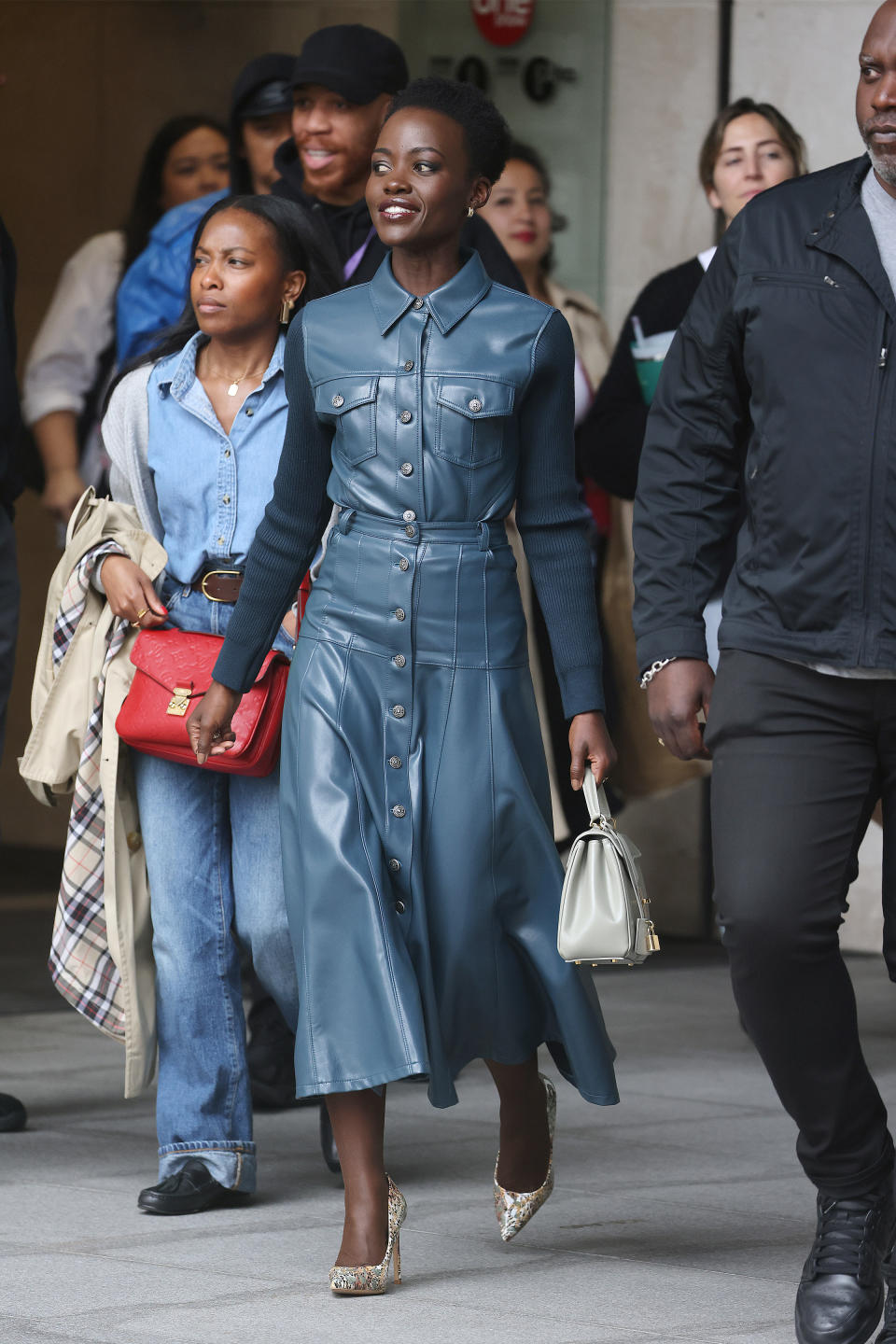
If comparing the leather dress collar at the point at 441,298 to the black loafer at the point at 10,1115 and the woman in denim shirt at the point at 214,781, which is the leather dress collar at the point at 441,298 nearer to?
the woman in denim shirt at the point at 214,781

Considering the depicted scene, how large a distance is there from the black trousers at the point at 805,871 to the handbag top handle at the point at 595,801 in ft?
1.04

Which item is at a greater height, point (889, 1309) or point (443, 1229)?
point (889, 1309)

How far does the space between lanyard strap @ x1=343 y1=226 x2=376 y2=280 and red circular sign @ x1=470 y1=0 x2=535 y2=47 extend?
3.59 m

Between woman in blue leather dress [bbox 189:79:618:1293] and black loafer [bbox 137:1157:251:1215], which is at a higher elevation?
woman in blue leather dress [bbox 189:79:618:1293]

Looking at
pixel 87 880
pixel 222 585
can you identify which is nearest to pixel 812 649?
pixel 222 585

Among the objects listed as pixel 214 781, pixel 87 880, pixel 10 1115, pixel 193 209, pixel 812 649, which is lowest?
pixel 10 1115

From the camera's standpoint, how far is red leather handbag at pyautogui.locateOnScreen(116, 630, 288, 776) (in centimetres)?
476

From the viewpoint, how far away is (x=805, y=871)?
12.4 feet

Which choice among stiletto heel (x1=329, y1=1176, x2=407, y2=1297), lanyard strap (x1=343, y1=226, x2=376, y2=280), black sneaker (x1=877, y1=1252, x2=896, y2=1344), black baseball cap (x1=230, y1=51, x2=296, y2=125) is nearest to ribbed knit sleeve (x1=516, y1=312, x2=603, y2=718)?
stiletto heel (x1=329, y1=1176, x2=407, y2=1297)

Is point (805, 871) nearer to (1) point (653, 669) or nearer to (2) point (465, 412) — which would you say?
(1) point (653, 669)

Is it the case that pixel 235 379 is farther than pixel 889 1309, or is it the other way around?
pixel 235 379

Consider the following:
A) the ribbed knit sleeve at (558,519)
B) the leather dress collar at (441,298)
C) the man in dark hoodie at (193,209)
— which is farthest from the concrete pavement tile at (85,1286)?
the man in dark hoodie at (193,209)

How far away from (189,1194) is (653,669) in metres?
1.59

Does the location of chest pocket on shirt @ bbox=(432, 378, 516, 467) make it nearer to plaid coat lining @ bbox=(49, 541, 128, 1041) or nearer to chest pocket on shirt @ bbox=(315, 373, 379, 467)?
chest pocket on shirt @ bbox=(315, 373, 379, 467)
